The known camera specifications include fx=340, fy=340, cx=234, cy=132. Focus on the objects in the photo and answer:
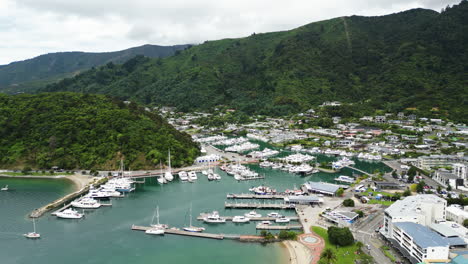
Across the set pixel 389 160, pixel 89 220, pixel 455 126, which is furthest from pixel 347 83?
pixel 89 220

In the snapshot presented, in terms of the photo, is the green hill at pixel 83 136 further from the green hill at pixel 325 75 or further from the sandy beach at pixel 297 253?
the green hill at pixel 325 75

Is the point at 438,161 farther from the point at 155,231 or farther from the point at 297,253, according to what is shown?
the point at 155,231

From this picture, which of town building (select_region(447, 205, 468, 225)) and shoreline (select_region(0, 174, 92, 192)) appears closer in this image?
town building (select_region(447, 205, 468, 225))

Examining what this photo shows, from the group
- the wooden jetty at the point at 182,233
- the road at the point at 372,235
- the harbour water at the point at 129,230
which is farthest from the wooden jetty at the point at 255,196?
the road at the point at 372,235

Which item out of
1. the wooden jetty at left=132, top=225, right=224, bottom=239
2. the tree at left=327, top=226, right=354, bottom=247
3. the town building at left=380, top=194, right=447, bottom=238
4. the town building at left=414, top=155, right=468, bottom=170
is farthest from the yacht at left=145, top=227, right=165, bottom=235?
the town building at left=414, top=155, right=468, bottom=170

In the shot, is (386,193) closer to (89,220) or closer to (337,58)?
(89,220)

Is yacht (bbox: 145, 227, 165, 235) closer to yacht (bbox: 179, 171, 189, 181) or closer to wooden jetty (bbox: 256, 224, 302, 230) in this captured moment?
wooden jetty (bbox: 256, 224, 302, 230)
